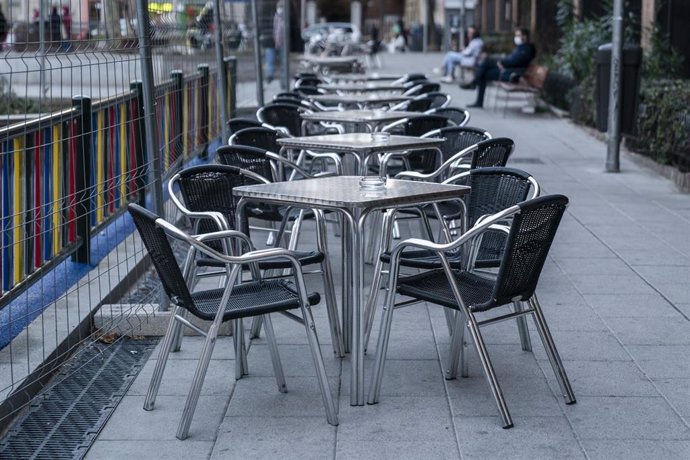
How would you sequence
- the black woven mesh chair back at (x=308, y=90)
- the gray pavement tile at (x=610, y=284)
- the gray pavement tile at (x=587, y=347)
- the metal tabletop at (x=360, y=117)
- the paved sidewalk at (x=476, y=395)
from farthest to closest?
1. the black woven mesh chair back at (x=308, y=90)
2. the metal tabletop at (x=360, y=117)
3. the gray pavement tile at (x=610, y=284)
4. the gray pavement tile at (x=587, y=347)
5. the paved sidewalk at (x=476, y=395)

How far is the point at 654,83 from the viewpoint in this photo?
43.9 ft

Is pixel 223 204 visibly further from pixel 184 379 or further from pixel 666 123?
pixel 666 123

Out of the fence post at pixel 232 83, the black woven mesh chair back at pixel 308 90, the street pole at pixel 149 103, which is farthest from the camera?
the black woven mesh chair back at pixel 308 90

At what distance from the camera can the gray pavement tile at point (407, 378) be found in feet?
16.6

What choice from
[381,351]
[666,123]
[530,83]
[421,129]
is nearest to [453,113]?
[421,129]

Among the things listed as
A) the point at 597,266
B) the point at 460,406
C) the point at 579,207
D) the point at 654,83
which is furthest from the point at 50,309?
the point at 654,83

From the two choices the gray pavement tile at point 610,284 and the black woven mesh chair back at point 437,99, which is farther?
the black woven mesh chair back at point 437,99

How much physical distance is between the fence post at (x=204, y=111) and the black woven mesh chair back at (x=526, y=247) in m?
6.46

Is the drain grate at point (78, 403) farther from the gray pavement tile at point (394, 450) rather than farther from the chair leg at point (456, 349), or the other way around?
the chair leg at point (456, 349)

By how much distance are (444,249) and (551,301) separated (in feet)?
7.31

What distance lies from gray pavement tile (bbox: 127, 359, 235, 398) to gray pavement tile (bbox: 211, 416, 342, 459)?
42 centimetres

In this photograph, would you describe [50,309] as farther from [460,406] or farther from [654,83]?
[654,83]

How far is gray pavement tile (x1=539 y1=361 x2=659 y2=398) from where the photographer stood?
16.7 feet

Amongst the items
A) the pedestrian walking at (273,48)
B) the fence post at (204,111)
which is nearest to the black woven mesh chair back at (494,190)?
the fence post at (204,111)
